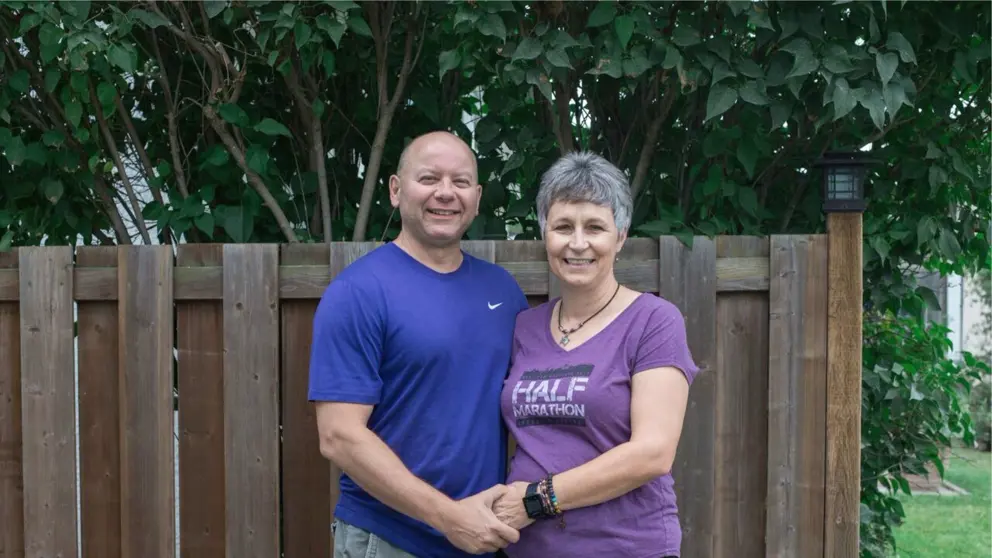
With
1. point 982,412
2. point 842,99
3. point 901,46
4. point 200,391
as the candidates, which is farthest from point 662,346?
point 982,412

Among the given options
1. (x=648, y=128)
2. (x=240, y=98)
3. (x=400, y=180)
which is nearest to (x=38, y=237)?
(x=240, y=98)

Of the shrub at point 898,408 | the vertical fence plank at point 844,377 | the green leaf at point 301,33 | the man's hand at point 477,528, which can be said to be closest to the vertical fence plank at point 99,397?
the green leaf at point 301,33

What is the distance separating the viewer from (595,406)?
7.62 feet

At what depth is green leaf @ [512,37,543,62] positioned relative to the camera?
3.00m

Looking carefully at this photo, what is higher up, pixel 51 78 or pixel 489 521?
pixel 51 78

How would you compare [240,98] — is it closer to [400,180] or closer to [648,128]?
[400,180]

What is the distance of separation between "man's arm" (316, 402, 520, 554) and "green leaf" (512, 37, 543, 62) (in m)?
1.20

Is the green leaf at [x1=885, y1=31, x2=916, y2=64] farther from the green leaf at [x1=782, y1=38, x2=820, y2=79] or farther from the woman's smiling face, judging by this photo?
the woman's smiling face

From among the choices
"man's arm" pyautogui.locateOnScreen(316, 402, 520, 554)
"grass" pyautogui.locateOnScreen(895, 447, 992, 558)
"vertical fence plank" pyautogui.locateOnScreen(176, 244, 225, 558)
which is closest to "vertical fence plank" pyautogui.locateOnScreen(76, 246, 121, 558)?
"vertical fence plank" pyautogui.locateOnScreen(176, 244, 225, 558)

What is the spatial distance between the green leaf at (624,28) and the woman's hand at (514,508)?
139 cm

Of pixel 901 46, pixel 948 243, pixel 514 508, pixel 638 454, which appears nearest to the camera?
pixel 638 454

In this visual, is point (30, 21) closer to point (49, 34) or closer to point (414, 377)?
point (49, 34)

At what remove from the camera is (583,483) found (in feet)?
7.52

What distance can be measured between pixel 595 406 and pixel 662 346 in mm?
217
